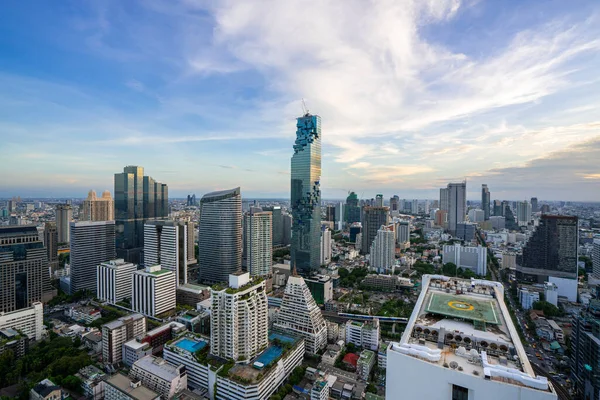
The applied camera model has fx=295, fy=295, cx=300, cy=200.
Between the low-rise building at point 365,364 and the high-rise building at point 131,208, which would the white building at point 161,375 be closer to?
the low-rise building at point 365,364

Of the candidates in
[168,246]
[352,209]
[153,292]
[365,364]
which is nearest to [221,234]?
[168,246]

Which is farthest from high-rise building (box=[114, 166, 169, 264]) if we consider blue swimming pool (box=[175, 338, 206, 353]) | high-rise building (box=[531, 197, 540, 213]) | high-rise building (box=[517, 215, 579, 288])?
high-rise building (box=[531, 197, 540, 213])

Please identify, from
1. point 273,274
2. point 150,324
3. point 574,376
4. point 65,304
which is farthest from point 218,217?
point 574,376

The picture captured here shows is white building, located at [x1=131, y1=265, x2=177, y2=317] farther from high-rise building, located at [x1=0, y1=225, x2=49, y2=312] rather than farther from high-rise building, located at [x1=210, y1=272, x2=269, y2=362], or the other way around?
high-rise building, located at [x1=210, y1=272, x2=269, y2=362]

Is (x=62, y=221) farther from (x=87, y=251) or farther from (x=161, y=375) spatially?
(x=161, y=375)

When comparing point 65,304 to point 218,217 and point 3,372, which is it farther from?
point 218,217

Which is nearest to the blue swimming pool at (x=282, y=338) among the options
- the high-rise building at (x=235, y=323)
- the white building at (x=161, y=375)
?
the high-rise building at (x=235, y=323)

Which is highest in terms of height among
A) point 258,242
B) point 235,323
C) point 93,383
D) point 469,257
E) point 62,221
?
point 62,221
